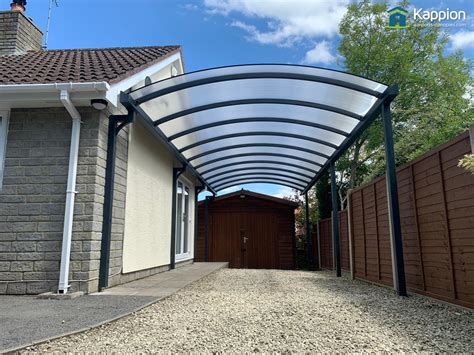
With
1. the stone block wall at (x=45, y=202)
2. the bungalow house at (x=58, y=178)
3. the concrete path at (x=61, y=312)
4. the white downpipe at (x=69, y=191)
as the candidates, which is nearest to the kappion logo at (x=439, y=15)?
the bungalow house at (x=58, y=178)

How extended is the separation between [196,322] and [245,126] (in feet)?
17.2

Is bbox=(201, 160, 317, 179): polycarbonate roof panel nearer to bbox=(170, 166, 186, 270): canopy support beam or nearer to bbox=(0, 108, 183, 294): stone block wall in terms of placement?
bbox=(170, 166, 186, 270): canopy support beam

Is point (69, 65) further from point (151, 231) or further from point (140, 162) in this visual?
point (151, 231)

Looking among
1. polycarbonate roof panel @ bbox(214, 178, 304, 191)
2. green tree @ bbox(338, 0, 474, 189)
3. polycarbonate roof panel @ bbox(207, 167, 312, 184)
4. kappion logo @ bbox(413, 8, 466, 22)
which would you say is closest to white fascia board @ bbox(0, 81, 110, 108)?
polycarbonate roof panel @ bbox(207, 167, 312, 184)

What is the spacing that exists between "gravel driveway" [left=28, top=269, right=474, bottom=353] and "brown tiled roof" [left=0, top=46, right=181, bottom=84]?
336cm

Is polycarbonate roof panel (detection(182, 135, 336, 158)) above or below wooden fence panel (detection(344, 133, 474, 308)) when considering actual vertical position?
above

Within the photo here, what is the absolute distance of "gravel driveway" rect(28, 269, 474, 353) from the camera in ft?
8.67

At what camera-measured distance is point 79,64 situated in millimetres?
6562

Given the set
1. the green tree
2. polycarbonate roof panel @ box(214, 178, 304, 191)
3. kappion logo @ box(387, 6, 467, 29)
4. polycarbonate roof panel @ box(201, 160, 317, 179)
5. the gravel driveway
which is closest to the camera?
the gravel driveway

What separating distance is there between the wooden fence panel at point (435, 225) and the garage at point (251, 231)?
8.78 metres

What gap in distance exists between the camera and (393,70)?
16.7 meters

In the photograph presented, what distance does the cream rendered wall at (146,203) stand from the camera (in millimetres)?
6236

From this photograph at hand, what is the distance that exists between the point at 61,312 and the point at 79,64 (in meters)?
4.67

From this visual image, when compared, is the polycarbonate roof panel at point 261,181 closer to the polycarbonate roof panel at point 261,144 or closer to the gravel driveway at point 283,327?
the polycarbonate roof panel at point 261,144
